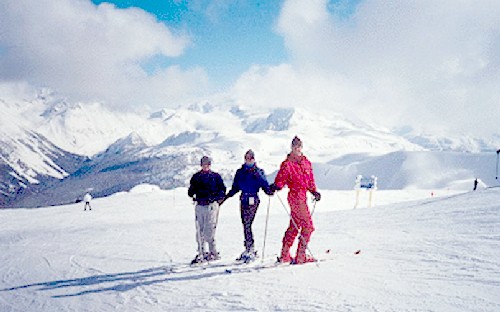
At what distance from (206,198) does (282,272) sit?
250cm

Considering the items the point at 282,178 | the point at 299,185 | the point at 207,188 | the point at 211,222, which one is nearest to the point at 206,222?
the point at 211,222

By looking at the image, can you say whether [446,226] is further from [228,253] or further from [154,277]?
[154,277]

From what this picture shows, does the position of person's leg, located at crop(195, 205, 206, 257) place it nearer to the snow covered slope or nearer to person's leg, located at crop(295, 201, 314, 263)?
person's leg, located at crop(295, 201, 314, 263)

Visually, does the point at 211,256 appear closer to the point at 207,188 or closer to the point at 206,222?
the point at 206,222

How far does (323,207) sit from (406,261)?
22.0 metres

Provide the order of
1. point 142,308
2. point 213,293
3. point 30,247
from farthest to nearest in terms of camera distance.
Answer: point 30,247 → point 213,293 → point 142,308

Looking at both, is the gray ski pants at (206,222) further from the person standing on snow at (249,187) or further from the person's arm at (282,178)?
the person's arm at (282,178)

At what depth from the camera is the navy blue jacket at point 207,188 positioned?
8.86m

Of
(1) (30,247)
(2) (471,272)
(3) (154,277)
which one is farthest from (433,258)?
(1) (30,247)

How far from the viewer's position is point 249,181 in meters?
8.71

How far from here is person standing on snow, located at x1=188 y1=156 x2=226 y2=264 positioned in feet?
29.1

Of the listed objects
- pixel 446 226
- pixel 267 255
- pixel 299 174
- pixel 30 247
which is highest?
pixel 299 174

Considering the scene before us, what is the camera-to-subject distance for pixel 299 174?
8109 millimetres

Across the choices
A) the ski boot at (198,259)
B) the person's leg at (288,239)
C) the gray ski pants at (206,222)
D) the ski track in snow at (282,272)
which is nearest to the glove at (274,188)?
the person's leg at (288,239)
